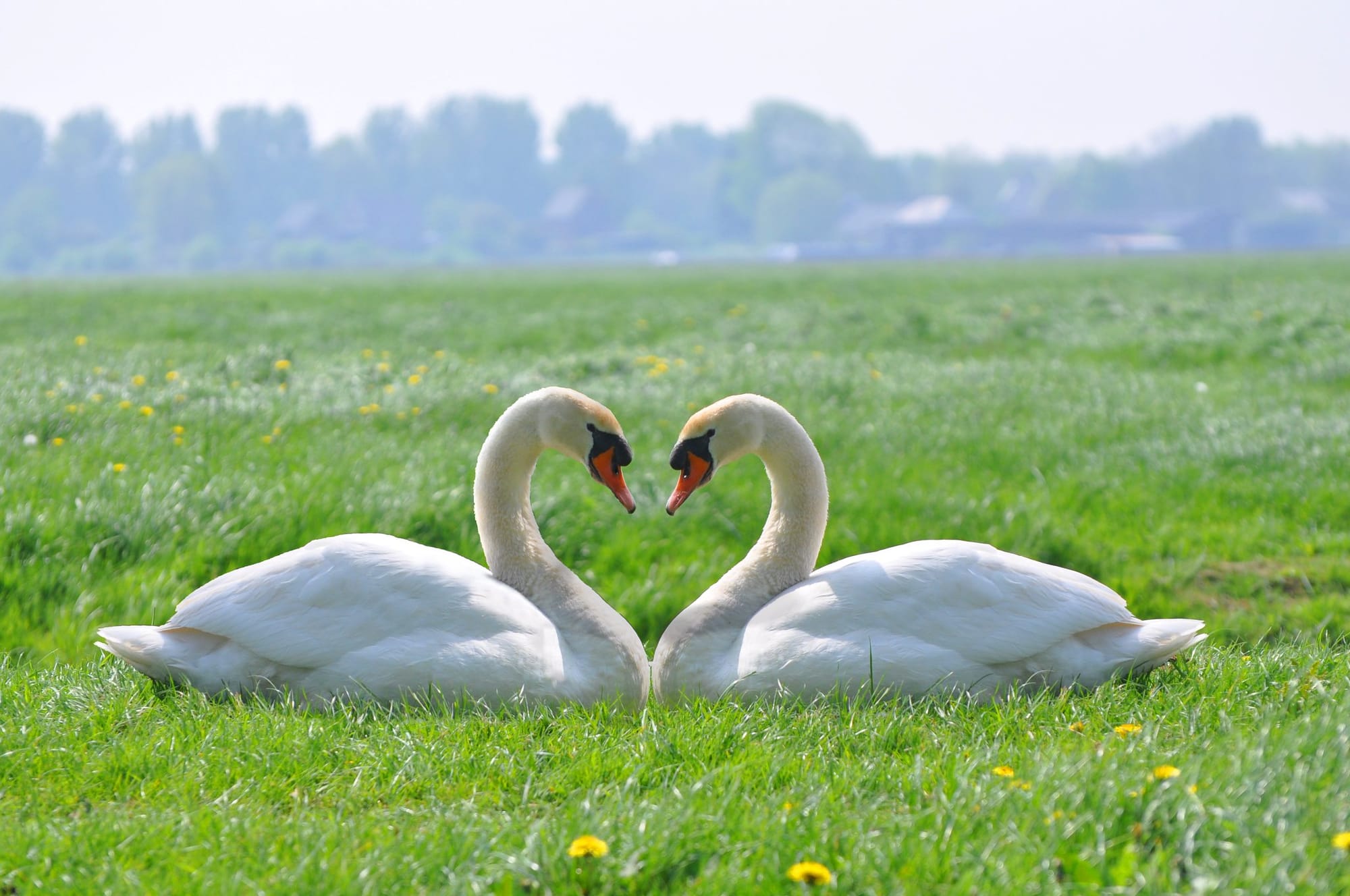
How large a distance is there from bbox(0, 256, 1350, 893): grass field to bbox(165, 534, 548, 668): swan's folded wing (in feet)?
0.84

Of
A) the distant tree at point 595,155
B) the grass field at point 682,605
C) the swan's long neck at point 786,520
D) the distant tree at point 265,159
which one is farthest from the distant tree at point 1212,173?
the swan's long neck at point 786,520

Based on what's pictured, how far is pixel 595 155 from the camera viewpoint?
7648 inches

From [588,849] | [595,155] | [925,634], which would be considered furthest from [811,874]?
[595,155]

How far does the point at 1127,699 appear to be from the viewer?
3811mm

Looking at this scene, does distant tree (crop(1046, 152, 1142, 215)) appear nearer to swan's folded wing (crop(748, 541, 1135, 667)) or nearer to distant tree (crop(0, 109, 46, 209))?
distant tree (crop(0, 109, 46, 209))

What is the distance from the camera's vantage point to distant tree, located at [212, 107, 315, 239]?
172 metres

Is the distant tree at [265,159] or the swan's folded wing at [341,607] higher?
the distant tree at [265,159]

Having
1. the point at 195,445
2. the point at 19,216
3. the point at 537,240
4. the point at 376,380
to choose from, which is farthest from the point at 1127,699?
the point at 19,216

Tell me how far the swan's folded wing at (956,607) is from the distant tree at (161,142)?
624 feet

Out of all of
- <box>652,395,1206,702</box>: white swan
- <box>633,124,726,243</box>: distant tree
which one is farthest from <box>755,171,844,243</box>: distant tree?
<box>652,395,1206,702</box>: white swan

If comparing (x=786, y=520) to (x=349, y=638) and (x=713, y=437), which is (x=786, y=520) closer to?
(x=713, y=437)

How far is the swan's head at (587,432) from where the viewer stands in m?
4.41

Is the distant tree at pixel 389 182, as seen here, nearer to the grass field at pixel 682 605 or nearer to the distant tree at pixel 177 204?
the distant tree at pixel 177 204

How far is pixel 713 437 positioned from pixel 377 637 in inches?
53.3
